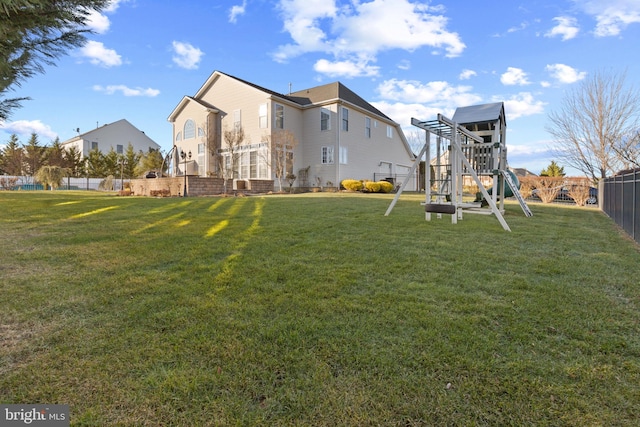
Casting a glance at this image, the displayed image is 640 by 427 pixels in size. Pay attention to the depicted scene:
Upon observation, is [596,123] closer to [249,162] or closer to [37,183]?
[249,162]

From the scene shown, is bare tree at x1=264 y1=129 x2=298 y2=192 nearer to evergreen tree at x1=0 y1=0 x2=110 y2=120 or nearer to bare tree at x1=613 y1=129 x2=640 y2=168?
evergreen tree at x1=0 y1=0 x2=110 y2=120

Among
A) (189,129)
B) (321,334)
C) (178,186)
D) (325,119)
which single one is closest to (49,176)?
(189,129)

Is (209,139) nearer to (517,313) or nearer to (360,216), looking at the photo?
(360,216)

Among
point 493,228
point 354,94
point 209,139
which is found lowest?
point 493,228

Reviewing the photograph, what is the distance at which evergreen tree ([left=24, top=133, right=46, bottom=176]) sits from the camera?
32.7 meters

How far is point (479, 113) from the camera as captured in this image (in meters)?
8.39

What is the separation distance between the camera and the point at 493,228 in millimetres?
6332

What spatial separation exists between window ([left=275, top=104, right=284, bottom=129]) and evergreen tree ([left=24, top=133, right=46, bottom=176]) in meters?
27.9

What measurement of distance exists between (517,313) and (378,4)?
448 inches

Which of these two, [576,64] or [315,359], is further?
[576,64]

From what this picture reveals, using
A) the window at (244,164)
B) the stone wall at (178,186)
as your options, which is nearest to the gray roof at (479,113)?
the stone wall at (178,186)

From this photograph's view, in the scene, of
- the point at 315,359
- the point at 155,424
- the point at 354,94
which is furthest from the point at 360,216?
the point at 354,94

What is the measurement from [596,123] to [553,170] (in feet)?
42.0

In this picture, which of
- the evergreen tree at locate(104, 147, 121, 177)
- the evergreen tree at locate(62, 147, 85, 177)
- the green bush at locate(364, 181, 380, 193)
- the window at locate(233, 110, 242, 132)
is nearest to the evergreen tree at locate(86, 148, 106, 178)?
the evergreen tree at locate(104, 147, 121, 177)
